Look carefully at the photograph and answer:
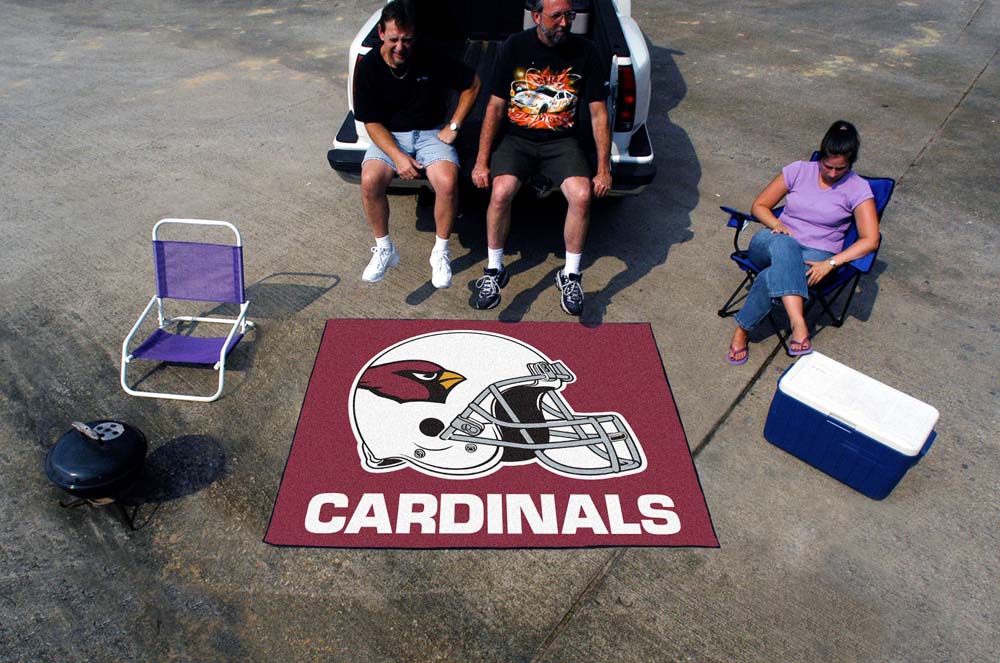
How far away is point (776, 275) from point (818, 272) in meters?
0.26

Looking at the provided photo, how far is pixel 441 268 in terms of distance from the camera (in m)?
4.43

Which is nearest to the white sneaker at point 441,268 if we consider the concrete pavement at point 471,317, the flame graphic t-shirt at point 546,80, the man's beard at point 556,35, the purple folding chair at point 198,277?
the concrete pavement at point 471,317

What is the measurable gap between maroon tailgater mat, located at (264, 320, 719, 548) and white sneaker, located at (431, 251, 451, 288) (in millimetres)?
319

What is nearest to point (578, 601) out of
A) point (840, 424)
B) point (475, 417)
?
point (475, 417)

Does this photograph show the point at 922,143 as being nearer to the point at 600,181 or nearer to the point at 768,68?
the point at 768,68

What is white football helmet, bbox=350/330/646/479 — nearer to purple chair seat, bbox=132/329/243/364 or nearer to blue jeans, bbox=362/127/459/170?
purple chair seat, bbox=132/329/243/364

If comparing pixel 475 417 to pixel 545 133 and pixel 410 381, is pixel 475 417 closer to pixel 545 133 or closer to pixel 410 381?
pixel 410 381

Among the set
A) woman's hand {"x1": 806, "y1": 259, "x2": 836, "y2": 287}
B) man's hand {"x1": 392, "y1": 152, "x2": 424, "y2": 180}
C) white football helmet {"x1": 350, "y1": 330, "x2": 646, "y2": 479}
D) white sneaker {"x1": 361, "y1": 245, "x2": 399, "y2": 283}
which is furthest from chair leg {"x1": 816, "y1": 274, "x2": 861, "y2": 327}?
white sneaker {"x1": 361, "y1": 245, "x2": 399, "y2": 283}

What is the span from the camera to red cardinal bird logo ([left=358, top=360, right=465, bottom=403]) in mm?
3746

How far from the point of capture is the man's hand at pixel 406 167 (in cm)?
424

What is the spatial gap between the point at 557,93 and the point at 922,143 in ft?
15.1

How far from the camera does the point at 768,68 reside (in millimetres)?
8484

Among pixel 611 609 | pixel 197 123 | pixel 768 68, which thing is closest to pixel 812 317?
pixel 611 609

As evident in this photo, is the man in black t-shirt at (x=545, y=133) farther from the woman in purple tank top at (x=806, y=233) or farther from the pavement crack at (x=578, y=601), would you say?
the pavement crack at (x=578, y=601)
